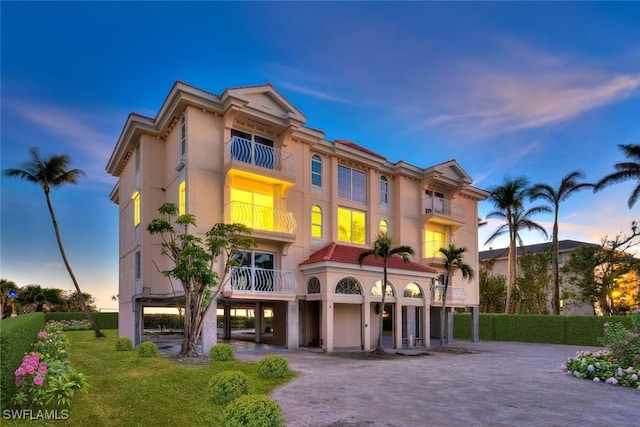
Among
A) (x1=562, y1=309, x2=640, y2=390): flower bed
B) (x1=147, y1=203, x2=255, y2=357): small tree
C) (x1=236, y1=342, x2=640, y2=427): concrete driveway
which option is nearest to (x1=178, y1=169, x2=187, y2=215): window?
(x1=147, y1=203, x2=255, y2=357): small tree

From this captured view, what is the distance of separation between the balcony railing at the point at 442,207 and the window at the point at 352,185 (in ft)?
15.8

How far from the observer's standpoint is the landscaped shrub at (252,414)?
6.16m

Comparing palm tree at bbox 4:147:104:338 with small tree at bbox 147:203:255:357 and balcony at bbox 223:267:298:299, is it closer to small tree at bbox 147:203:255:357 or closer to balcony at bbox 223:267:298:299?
balcony at bbox 223:267:298:299

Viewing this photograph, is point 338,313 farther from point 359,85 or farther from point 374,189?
point 359,85

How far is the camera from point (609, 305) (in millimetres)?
33969

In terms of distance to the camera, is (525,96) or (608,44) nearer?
(608,44)

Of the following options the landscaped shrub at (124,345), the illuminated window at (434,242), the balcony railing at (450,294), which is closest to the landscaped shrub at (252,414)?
the landscaped shrub at (124,345)

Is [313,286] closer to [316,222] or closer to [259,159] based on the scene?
[316,222]

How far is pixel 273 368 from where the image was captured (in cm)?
1211

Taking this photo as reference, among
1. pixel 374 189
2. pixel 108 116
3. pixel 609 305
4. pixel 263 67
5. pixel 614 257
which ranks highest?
pixel 263 67

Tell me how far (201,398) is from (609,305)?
35052 mm

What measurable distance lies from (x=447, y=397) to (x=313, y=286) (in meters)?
11.1

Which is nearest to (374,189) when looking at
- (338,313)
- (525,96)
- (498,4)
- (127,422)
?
(338,313)

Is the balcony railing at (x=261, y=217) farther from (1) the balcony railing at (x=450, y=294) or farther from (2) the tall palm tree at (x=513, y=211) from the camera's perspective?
(2) the tall palm tree at (x=513, y=211)
